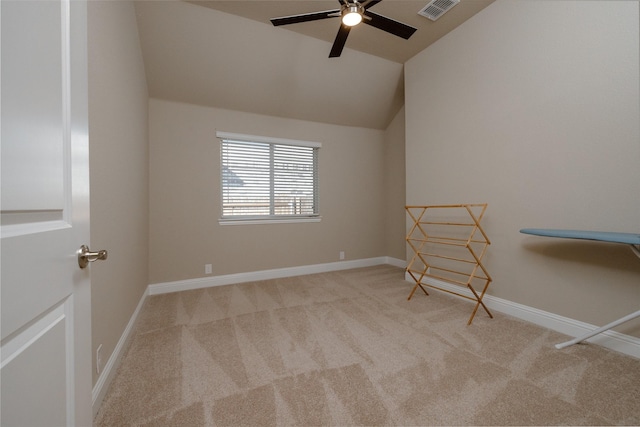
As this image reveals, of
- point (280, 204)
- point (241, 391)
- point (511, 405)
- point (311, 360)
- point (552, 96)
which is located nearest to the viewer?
point (511, 405)

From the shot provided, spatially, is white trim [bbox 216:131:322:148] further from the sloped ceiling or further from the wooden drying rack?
the wooden drying rack

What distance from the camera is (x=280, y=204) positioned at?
3.69 metres

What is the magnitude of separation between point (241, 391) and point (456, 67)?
140 inches

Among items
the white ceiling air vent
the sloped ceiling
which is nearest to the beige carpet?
the sloped ceiling

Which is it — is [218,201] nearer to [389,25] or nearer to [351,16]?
[351,16]

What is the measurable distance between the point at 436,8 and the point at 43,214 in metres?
3.23

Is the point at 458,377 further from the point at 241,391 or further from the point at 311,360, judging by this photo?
the point at 241,391

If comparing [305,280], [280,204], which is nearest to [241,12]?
[280,204]

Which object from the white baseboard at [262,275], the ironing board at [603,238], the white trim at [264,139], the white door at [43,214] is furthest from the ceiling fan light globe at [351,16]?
the white baseboard at [262,275]

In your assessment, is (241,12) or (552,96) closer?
(552,96)

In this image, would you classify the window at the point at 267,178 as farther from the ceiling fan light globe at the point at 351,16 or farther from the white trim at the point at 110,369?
the ceiling fan light globe at the point at 351,16

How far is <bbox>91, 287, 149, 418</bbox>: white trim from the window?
64.9 inches

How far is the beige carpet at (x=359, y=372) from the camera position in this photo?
1.21 meters

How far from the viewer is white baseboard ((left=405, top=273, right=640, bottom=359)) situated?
1.67 metres
